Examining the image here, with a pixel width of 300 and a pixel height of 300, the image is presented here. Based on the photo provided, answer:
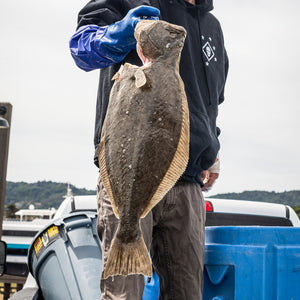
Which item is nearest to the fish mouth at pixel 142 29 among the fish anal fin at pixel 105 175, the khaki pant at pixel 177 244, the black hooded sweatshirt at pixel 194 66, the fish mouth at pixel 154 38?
the fish mouth at pixel 154 38

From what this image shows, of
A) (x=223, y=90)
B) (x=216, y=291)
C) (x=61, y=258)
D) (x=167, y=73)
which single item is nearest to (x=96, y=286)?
(x=61, y=258)

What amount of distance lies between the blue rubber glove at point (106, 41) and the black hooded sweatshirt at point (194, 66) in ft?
0.69

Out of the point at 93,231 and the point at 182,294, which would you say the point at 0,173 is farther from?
the point at 182,294

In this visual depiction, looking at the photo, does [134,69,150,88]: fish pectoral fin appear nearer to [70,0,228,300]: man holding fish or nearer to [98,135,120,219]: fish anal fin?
[70,0,228,300]: man holding fish

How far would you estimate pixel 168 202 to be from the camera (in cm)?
215

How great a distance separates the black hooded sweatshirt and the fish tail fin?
67 cm

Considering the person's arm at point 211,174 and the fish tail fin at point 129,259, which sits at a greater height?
the person's arm at point 211,174

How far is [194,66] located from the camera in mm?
2322

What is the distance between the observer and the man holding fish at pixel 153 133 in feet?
4.80

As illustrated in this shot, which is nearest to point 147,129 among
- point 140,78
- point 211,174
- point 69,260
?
point 140,78

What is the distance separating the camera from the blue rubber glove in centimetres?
165

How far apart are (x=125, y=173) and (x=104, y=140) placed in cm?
14

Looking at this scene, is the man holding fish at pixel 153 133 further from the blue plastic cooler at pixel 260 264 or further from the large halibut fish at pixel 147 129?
the blue plastic cooler at pixel 260 264

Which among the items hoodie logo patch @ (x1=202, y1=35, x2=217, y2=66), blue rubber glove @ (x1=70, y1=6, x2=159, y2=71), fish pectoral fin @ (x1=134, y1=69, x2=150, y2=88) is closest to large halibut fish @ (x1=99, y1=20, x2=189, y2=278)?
fish pectoral fin @ (x1=134, y1=69, x2=150, y2=88)
